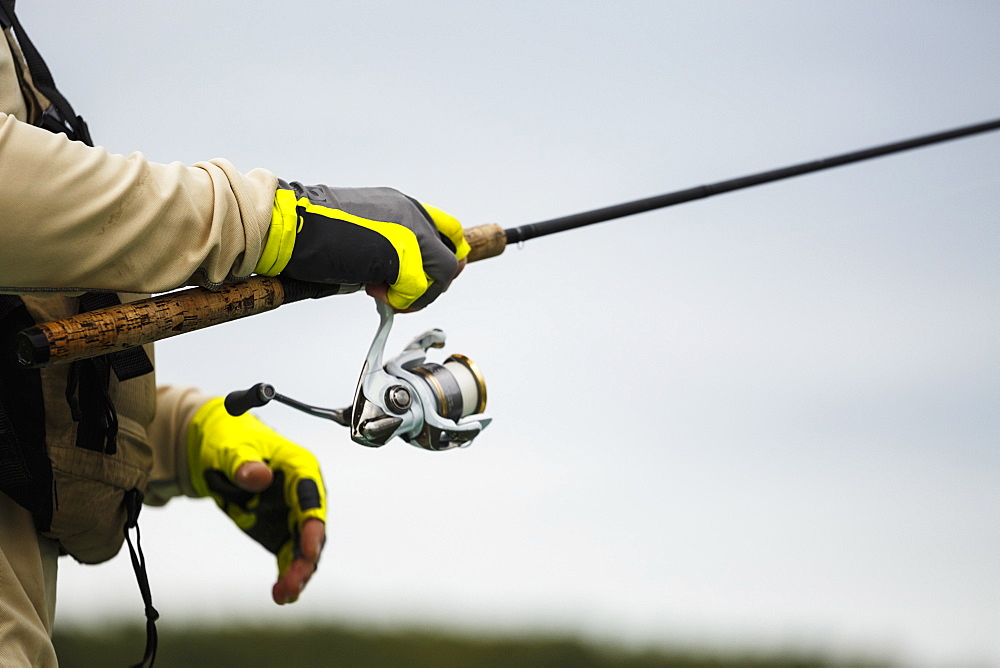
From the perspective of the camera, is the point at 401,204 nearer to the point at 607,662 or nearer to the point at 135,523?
the point at 135,523

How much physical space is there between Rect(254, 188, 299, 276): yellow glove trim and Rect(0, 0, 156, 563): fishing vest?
1.17 ft

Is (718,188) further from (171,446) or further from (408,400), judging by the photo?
(171,446)

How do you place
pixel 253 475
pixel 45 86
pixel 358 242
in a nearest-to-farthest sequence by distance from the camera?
pixel 358 242 < pixel 45 86 < pixel 253 475

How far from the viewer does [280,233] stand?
1.65 m

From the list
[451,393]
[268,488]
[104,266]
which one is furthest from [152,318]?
[268,488]

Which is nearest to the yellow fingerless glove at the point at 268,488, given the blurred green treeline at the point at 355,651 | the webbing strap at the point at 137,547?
the webbing strap at the point at 137,547

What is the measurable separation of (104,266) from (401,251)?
19.9 inches

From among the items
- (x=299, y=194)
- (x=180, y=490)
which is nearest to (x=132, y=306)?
(x=299, y=194)

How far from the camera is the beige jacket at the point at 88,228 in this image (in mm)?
1400

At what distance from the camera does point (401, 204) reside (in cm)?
183

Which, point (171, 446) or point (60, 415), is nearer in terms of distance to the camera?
point (60, 415)

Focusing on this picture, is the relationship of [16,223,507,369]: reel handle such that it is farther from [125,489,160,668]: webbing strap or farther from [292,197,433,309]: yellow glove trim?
[125,489,160,668]: webbing strap

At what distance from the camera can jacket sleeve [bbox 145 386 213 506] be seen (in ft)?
8.64

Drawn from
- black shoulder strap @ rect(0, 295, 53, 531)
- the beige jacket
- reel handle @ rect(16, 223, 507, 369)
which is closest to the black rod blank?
reel handle @ rect(16, 223, 507, 369)
